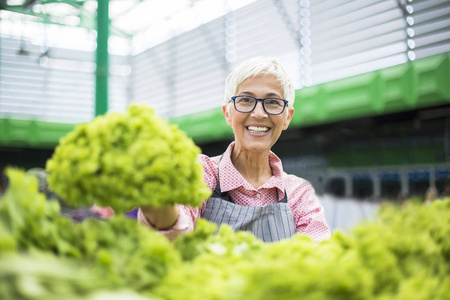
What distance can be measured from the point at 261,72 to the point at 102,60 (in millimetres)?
6759

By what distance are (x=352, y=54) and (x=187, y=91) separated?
19.5 ft

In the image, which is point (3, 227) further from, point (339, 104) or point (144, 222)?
point (339, 104)

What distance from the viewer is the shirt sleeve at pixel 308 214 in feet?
5.85

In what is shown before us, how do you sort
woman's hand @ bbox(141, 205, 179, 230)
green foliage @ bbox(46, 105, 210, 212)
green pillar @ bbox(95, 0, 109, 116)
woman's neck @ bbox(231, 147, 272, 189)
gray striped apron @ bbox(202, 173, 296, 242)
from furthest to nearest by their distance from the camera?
green pillar @ bbox(95, 0, 109, 116) → woman's neck @ bbox(231, 147, 272, 189) → gray striped apron @ bbox(202, 173, 296, 242) → woman's hand @ bbox(141, 205, 179, 230) → green foliage @ bbox(46, 105, 210, 212)

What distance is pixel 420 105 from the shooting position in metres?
6.87

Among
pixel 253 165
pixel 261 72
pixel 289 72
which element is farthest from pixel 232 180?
pixel 289 72

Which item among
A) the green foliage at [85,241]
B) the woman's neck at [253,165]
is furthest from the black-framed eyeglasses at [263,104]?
the green foliage at [85,241]

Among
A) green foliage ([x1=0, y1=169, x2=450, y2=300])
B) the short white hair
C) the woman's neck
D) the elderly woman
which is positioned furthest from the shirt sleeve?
green foliage ([x1=0, y1=169, x2=450, y2=300])

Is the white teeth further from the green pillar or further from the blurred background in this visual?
the green pillar

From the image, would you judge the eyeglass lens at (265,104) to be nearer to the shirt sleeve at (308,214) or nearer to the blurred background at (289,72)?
the shirt sleeve at (308,214)

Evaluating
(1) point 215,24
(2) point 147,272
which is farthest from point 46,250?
(1) point 215,24

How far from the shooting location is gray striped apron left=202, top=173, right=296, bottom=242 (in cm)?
171

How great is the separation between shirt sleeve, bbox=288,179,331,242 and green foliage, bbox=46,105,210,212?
978 mm

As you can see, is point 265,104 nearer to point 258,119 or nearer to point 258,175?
point 258,119
